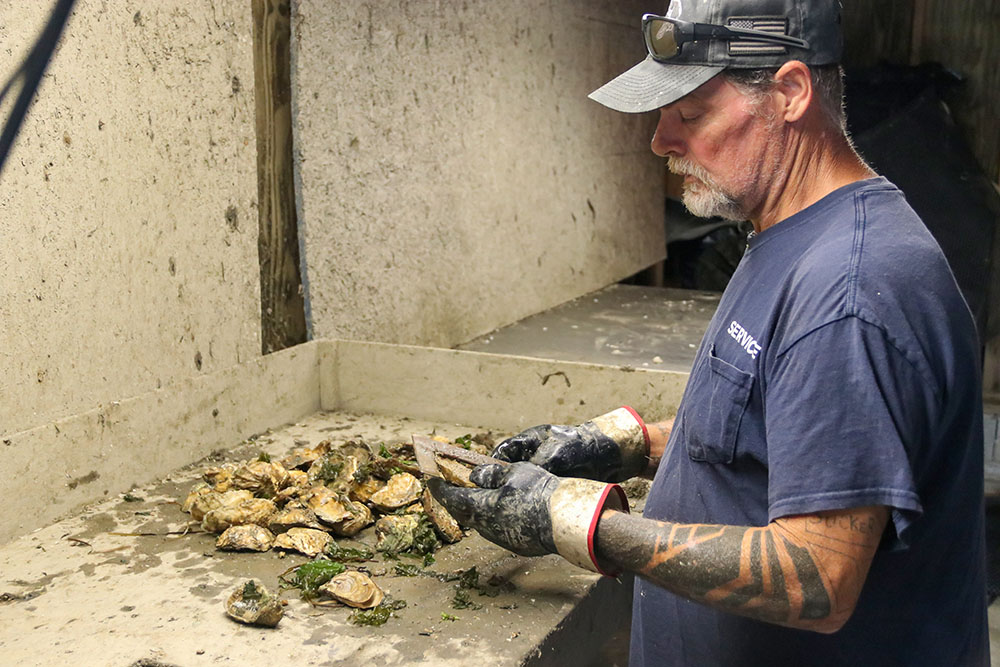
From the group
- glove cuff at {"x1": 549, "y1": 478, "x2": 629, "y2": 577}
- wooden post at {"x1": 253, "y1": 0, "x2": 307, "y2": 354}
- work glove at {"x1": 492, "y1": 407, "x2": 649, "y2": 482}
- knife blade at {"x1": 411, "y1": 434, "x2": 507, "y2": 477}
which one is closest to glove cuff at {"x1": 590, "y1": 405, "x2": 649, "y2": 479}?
work glove at {"x1": 492, "y1": 407, "x2": 649, "y2": 482}

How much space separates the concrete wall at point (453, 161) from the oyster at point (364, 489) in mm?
1116

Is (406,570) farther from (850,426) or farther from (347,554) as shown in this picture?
(850,426)

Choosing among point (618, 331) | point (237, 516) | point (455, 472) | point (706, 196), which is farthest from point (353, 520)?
point (618, 331)

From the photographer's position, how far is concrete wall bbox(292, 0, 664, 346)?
343 cm

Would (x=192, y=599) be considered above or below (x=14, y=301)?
below

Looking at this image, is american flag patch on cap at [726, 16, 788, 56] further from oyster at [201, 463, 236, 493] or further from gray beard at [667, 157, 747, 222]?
oyster at [201, 463, 236, 493]

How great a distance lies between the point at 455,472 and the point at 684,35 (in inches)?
35.0

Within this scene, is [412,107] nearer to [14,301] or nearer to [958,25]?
[14,301]

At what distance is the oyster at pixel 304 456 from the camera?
2523 millimetres

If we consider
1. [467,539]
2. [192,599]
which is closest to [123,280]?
[192,599]

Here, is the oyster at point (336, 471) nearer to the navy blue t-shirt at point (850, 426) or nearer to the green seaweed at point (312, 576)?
the green seaweed at point (312, 576)

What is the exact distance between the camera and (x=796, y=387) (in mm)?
1143

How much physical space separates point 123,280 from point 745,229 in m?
4.70

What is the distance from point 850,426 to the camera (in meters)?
1.10
